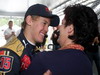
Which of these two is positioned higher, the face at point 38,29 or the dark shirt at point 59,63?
the face at point 38,29

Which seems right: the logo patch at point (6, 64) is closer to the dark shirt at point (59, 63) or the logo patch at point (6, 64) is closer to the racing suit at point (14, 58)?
the racing suit at point (14, 58)

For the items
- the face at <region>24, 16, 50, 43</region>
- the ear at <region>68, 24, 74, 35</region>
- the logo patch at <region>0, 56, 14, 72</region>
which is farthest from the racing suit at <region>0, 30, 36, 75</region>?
the ear at <region>68, 24, 74, 35</region>

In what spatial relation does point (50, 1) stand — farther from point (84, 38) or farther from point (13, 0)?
point (84, 38)

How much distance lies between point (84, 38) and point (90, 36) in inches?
1.6

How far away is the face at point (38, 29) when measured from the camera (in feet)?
4.93

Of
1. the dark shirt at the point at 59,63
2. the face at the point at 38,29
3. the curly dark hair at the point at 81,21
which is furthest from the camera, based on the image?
the face at the point at 38,29

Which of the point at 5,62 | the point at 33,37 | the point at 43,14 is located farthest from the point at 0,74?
the point at 43,14

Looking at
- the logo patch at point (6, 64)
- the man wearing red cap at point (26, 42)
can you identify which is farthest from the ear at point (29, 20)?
the logo patch at point (6, 64)

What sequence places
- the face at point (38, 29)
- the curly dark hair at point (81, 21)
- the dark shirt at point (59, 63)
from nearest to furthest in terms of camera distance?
1. the dark shirt at point (59, 63)
2. the curly dark hair at point (81, 21)
3. the face at point (38, 29)

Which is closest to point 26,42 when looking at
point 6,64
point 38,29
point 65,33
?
point 38,29

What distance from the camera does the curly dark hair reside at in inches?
46.1

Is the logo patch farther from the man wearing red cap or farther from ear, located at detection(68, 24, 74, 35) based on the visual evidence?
ear, located at detection(68, 24, 74, 35)

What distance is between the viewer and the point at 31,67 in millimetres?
1056

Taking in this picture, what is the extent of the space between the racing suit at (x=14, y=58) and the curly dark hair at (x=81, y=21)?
32cm
